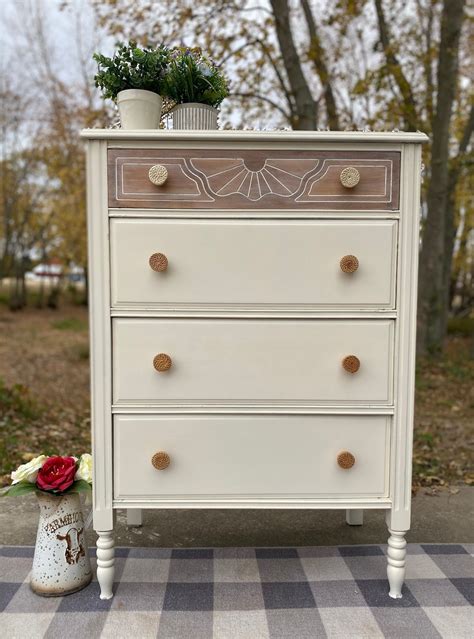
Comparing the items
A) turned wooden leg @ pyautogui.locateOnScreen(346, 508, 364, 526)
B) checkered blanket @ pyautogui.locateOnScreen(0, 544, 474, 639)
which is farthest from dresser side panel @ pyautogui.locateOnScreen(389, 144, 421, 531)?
turned wooden leg @ pyautogui.locateOnScreen(346, 508, 364, 526)

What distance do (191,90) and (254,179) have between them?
1.78ft

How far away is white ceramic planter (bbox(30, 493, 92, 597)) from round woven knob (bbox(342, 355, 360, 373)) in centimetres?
129

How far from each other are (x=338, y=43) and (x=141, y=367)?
9.30 meters

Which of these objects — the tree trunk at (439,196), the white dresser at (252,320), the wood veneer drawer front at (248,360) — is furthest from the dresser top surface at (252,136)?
→ the tree trunk at (439,196)

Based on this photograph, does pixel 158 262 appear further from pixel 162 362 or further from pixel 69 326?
pixel 69 326

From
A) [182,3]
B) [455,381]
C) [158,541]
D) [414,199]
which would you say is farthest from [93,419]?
[182,3]

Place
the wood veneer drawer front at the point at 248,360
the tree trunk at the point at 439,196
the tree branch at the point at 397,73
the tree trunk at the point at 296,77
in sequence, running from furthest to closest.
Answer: the tree branch at the point at 397,73
the tree trunk at the point at 439,196
the tree trunk at the point at 296,77
the wood veneer drawer front at the point at 248,360

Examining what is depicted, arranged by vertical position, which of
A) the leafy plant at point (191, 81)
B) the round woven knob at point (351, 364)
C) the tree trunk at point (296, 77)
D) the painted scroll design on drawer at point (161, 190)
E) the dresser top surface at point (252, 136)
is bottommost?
the round woven knob at point (351, 364)

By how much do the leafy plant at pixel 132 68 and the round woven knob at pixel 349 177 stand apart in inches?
34.4

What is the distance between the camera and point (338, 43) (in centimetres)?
931

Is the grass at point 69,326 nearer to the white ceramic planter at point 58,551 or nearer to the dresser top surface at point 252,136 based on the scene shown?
the white ceramic planter at point 58,551

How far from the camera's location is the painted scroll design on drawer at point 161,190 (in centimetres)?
193

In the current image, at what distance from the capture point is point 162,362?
77.0 inches

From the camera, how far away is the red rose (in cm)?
213
